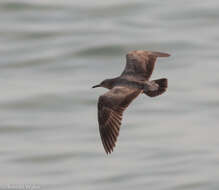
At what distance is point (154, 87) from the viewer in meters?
9.15

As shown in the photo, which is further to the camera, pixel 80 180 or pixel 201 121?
pixel 201 121

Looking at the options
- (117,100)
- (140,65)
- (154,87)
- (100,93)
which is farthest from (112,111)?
(100,93)

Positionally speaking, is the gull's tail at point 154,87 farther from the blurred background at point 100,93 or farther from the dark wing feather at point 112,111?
the blurred background at point 100,93

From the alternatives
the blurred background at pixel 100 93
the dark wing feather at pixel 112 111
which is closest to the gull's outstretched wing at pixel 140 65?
the dark wing feather at pixel 112 111

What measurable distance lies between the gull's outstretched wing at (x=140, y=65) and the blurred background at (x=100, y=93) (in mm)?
2299

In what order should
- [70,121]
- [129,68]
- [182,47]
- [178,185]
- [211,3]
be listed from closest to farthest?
[129,68] → [178,185] → [70,121] → [182,47] → [211,3]

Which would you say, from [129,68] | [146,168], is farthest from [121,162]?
[129,68]

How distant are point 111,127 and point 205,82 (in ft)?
18.6

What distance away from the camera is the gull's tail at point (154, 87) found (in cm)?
915

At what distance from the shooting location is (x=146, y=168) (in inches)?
493

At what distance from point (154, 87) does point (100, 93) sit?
18.2 ft

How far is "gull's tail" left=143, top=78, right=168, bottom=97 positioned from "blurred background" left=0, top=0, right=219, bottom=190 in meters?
2.89

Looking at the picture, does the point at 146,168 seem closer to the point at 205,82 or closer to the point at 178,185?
the point at 178,185

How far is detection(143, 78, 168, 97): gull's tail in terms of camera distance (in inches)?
360
